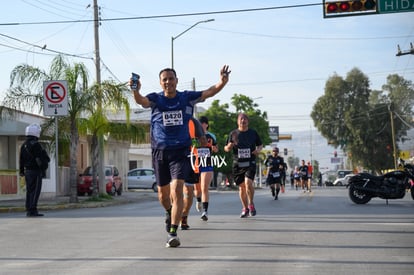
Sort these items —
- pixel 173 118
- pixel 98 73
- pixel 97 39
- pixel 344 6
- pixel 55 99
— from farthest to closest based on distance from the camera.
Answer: pixel 97 39 → pixel 98 73 → pixel 344 6 → pixel 55 99 → pixel 173 118

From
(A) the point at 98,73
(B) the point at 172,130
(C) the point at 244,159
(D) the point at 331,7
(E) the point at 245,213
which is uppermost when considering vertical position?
(D) the point at 331,7

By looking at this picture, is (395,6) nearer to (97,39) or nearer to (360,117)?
(97,39)

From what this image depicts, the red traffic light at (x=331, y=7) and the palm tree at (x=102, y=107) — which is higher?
the red traffic light at (x=331, y=7)

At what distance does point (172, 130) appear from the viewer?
948 cm

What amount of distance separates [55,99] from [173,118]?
12.5 metres

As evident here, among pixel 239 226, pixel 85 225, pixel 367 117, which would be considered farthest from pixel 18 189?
pixel 367 117

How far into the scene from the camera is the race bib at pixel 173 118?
948cm

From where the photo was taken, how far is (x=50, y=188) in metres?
32.1

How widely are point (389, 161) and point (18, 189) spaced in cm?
5697

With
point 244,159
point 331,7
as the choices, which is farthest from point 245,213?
point 331,7

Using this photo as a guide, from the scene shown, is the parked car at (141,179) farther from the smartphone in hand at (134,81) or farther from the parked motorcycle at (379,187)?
the smartphone in hand at (134,81)

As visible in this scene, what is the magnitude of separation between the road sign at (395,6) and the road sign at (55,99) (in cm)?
952

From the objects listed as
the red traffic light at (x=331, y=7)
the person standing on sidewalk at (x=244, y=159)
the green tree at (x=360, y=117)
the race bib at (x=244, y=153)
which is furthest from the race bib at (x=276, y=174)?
the green tree at (x=360, y=117)

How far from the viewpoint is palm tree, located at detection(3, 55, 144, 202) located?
23.6m
